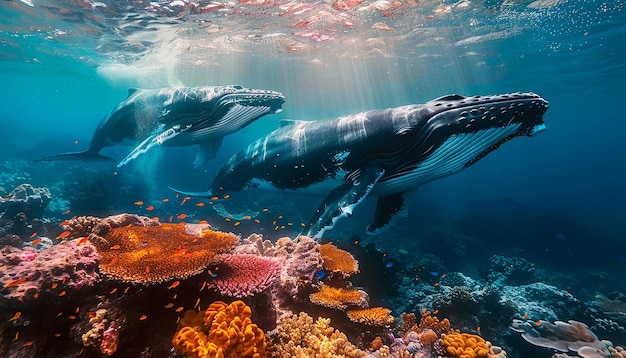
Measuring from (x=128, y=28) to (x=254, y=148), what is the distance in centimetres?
1742

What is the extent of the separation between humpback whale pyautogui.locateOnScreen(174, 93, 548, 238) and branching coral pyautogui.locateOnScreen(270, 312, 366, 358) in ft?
6.33

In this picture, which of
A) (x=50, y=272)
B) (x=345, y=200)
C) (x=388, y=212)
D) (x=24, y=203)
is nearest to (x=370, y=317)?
(x=345, y=200)

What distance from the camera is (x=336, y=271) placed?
5906mm

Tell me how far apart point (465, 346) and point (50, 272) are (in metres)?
6.13

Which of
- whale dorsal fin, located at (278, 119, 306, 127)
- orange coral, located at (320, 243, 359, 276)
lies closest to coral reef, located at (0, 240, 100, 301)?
orange coral, located at (320, 243, 359, 276)

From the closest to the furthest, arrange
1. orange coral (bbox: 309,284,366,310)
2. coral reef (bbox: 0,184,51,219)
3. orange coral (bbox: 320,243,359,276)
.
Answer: orange coral (bbox: 309,284,366,310), orange coral (bbox: 320,243,359,276), coral reef (bbox: 0,184,51,219)

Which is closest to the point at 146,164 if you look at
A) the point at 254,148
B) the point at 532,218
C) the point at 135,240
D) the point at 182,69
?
the point at 182,69

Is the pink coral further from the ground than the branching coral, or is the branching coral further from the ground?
the pink coral

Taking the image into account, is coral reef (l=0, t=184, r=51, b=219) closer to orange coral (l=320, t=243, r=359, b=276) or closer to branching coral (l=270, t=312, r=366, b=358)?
orange coral (l=320, t=243, r=359, b=276)

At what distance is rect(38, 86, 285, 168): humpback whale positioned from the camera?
28.6 feet

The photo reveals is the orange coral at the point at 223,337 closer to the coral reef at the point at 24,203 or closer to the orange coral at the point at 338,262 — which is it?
the orange coral at the point at 338,262

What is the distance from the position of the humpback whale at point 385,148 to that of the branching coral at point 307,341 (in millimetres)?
1930

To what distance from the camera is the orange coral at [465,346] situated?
482cm

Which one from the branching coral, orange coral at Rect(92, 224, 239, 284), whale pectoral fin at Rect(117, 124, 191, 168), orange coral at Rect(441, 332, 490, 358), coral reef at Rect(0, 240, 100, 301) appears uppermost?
whale pectoral fin at Rect(117, 124, 191, 168)
